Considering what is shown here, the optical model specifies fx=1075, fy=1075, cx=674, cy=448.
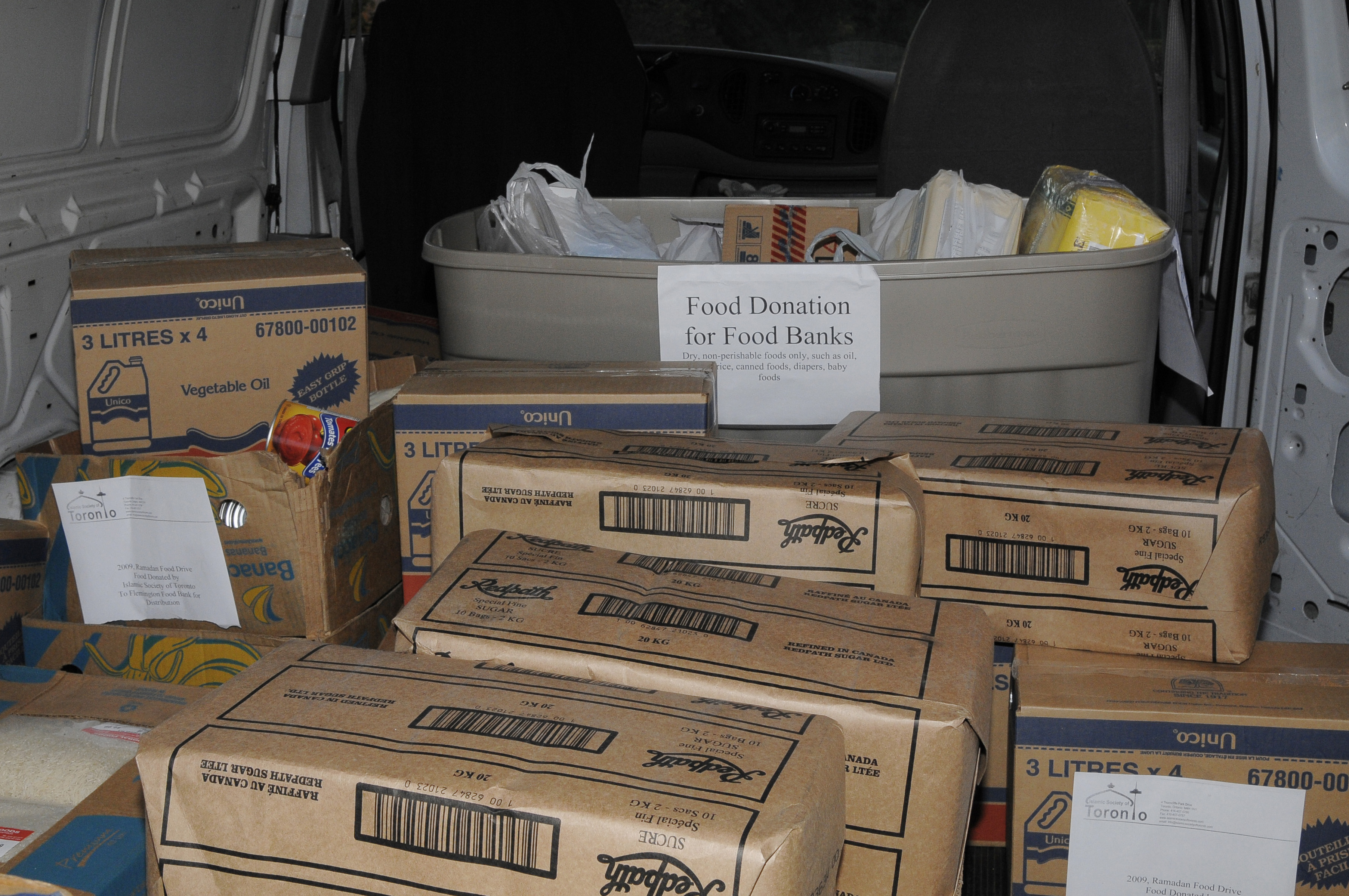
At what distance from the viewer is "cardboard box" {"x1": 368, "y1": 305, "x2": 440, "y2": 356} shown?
212 centimetres

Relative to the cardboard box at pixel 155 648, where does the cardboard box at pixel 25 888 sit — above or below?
above

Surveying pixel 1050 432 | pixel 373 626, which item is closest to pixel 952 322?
pixel 1050 432

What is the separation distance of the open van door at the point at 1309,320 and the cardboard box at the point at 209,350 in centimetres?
121

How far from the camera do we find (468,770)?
63 centimetres

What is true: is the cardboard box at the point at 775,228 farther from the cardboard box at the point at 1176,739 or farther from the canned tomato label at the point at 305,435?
the cardboard box at the point at 1176,739

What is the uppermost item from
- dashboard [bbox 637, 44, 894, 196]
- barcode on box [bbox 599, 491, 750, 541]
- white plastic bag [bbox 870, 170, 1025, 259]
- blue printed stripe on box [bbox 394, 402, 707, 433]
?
dashboard [bbox 637, 44, 894, 196]

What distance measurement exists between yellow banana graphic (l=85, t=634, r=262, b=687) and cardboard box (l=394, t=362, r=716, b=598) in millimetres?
212

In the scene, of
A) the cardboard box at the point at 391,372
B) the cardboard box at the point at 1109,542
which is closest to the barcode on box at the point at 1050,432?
the cardboard box at the point at 1109,542

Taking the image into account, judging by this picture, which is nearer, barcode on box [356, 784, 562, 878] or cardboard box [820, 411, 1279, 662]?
barcode on box [356, 784, 562, 878]

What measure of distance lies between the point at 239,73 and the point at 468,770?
1616mm

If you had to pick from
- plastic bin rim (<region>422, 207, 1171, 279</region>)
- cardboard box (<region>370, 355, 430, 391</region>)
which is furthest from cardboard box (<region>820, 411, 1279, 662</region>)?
cardboard box (<region>370, 355, 430, 391</region>)

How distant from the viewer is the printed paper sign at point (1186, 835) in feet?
3.04

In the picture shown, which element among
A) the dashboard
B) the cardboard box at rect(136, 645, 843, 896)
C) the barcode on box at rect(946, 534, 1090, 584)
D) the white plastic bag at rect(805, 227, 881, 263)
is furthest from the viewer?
the dashboard

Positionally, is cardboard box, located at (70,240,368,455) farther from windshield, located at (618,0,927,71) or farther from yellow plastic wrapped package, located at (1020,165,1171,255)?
windshield, located at (618,0,927,71)
